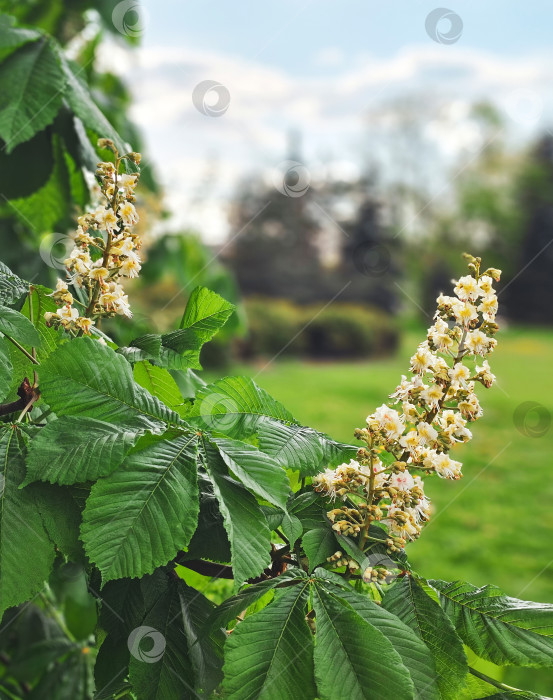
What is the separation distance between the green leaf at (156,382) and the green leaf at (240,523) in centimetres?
19

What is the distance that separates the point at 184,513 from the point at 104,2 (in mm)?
1878

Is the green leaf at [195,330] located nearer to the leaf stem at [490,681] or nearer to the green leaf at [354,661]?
the green leaf at [354,661]

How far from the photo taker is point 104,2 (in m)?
2.05

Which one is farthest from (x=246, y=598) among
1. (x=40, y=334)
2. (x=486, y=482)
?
(x=486, y=482)


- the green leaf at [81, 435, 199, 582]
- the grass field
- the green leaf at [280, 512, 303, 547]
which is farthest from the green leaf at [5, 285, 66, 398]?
the grass field

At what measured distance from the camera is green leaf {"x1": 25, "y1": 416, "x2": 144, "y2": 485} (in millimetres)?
670

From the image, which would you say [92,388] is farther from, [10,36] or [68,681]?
[68,681]

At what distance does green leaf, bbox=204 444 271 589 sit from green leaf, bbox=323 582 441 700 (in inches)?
3.8

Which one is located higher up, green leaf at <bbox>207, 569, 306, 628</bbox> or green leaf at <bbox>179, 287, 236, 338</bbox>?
green leaf at <bbox>179, 287, 236, 338</bbox>

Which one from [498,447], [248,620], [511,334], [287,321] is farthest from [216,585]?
[511,334]

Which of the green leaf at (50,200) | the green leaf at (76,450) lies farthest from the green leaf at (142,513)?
the green leaf at (50,200)

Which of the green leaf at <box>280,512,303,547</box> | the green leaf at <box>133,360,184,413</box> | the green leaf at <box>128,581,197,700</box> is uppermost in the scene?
the green leaf at <box>133,360,184,413</box>

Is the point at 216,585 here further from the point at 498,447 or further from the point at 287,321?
the point at 287,321

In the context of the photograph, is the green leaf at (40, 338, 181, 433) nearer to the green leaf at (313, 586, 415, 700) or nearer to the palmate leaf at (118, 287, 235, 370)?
the palmate leaf at (118, 287, 235, 370)
